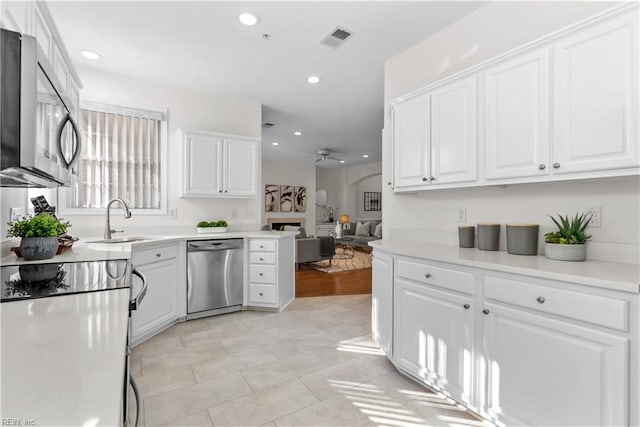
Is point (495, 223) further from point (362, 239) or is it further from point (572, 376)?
point (362, 239)

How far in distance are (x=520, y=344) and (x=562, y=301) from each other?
0.30 m

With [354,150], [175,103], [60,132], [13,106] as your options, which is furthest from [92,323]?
[354,150]

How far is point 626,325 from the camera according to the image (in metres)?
1.21

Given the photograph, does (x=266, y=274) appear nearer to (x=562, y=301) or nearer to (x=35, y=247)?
(x=35, y=247)

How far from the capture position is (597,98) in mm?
1591

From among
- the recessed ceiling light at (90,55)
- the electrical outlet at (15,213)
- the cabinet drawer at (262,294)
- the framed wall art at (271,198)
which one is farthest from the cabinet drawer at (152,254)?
A: the framed wall art at (271,198)

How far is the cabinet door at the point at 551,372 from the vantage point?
1245mm

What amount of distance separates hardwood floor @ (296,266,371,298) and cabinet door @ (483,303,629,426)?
9.80ft

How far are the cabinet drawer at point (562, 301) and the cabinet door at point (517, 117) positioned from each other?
2.40 ft

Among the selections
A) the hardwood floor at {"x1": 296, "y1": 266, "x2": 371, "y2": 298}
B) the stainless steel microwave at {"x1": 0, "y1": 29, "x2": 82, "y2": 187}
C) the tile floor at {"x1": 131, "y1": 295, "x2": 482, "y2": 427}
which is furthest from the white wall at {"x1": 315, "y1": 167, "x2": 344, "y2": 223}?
the stainless steel microwave at {"x1": 0, "y1": 29, "x2": 82, "y2": 187}

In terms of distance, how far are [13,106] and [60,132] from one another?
0.47 m

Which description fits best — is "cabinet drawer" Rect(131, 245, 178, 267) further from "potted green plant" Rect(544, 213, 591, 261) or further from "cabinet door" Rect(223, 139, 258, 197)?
"potted green plant" Rect(544, 213, 591, 261)

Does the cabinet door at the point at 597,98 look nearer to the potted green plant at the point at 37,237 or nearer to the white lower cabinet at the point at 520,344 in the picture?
the white lower cabinet at the point at 520,344

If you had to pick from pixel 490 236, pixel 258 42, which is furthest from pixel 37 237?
pixel 490 236
